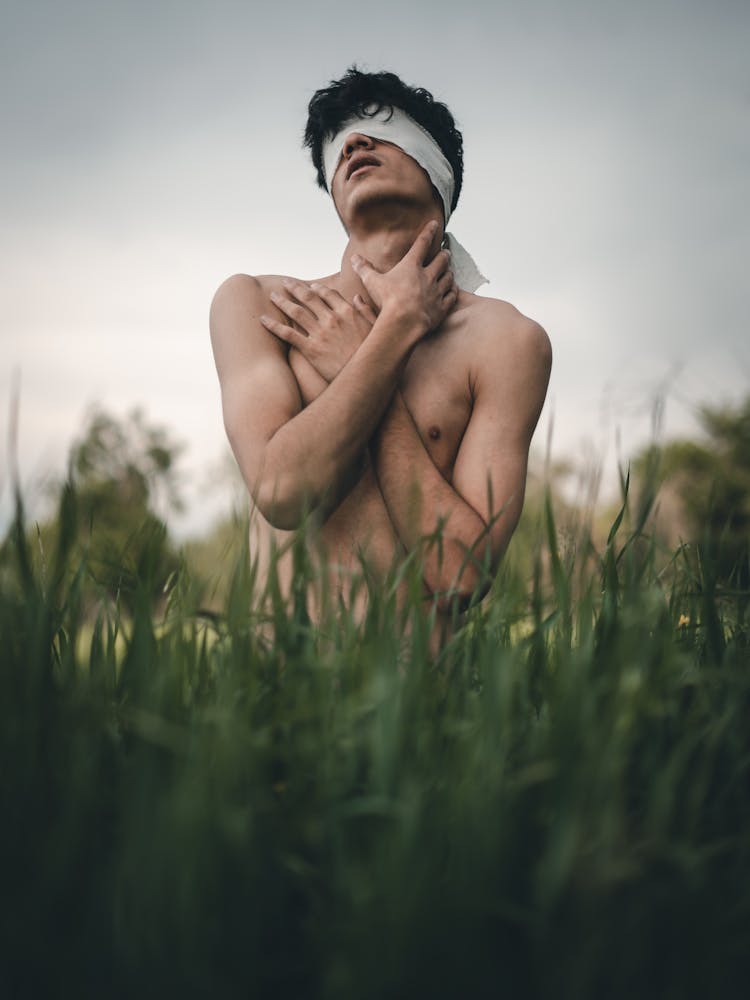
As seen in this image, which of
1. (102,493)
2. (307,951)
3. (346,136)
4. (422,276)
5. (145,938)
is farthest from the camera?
(102,493)

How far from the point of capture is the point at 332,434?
189 centimetres

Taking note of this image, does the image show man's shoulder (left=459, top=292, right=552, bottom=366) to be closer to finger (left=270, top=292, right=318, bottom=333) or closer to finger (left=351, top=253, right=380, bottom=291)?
finger (left=351, top=253, right=380, bottom=291)

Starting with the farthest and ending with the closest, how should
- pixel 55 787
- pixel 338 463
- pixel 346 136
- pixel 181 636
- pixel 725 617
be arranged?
pixel 346 136, pixel 338 463, pixel 725 617, pixel 181 636, pixel 55 787

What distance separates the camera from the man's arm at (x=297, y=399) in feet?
6.10

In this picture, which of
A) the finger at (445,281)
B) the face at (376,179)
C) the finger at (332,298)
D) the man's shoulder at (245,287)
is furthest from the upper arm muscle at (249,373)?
the finger at (445,281)

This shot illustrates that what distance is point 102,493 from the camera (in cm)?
2131

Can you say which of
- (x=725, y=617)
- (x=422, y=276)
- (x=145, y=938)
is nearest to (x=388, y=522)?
(x=422, y=276)

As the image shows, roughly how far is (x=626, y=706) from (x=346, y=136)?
2485 mm

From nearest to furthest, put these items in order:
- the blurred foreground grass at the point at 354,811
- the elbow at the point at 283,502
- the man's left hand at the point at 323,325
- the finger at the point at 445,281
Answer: the blurred foreground grass at the point at 354,811 < the elbow at the point at 283,502 < the man's left hand at the point at 323,325 < the finger at the point at 445,281

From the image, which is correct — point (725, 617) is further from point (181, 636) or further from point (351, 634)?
point (181, 636)

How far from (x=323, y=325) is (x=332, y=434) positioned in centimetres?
56

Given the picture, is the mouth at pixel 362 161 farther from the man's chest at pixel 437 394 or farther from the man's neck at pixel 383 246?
the man's chest at pixel 437 394

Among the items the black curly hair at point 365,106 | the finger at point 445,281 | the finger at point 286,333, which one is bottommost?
the finger at point 286,333

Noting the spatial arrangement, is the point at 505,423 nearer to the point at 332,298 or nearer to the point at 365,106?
the point at 332,298
